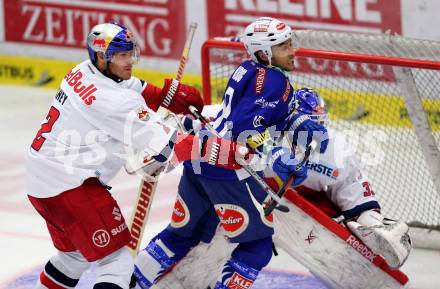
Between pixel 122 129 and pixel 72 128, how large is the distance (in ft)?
0.68

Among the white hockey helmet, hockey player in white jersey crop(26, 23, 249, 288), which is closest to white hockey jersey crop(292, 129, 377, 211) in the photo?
the white hockey helmet

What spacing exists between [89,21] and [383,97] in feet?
10.4

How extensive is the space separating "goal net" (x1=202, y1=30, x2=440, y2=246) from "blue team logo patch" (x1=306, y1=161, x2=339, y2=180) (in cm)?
77

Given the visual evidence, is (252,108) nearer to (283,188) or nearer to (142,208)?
(283,188)

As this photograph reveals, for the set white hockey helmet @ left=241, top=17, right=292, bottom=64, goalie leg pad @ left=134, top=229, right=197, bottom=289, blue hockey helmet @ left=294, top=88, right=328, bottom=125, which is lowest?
goalie leg pad @ left=134, top=229, right=197, bottom=289

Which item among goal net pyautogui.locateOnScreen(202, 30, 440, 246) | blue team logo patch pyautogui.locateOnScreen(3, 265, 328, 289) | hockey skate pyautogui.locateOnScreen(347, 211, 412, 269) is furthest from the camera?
goal net pyautogui.locateOnScreen(202, 30, 440, 246)

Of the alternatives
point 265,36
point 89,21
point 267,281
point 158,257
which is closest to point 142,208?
point 158,257

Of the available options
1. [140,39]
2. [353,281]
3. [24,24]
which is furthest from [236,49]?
[24,24]

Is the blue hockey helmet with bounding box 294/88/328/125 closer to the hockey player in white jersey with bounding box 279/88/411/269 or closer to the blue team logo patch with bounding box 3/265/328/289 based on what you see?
the hockey player in white jersey with bounding box 279/88/411/269

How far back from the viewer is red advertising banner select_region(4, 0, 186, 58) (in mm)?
8508

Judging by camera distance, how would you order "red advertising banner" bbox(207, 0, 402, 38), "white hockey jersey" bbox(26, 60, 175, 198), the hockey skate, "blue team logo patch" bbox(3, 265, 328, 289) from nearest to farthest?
"white hockey jersey" bbox(26, 60, 175, 198)
the hockey skate
"blue team logo patch" bbox(3, 265, 328, 289)
"red advertising banner" bbox(207, 0, 402, 38)

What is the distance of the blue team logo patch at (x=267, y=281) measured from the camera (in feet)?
16.9

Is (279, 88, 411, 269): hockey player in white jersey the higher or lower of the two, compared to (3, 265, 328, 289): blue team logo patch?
higher

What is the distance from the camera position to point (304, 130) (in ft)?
15.5
